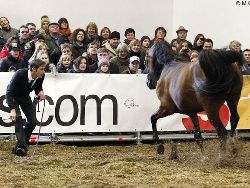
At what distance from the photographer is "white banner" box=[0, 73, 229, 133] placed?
10.9m

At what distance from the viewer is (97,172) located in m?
7.75

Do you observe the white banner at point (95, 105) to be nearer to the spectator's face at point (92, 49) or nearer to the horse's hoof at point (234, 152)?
the spectator's face at point (92, 49)

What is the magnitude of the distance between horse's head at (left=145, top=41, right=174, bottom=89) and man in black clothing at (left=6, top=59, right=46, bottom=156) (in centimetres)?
200

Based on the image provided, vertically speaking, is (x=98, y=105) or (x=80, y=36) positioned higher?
(x=80, y=36)

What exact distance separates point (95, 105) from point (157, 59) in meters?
1.61

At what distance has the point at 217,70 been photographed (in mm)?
8195

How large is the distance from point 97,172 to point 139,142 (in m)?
3.76

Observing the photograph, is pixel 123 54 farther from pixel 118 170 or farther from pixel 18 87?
pixel 118 170

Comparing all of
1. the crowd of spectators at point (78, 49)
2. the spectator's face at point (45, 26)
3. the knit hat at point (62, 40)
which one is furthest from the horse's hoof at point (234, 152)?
the spectator's face at point (45, 26)

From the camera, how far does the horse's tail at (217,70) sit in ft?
26.9

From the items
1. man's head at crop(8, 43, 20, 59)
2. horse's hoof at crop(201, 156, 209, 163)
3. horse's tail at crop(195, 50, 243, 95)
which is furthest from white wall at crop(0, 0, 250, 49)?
horse's tail at crop(195, 50, 243, 95)

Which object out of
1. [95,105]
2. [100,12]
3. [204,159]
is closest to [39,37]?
[95,105]

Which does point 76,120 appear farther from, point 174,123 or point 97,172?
point 97,172

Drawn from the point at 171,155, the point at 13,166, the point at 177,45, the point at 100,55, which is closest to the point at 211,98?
the point at 171,155
